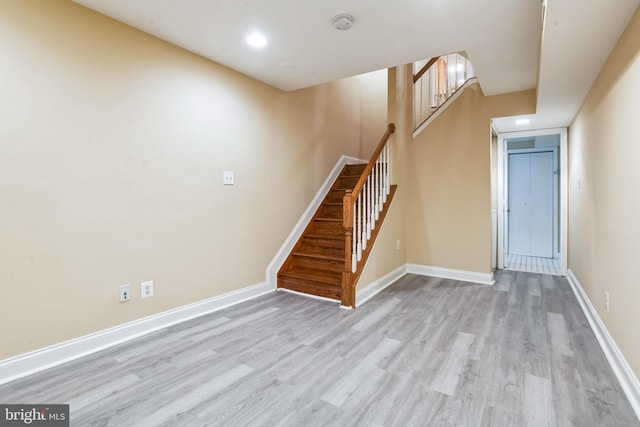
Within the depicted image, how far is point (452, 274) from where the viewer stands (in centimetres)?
421

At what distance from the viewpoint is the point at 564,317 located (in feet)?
9.32

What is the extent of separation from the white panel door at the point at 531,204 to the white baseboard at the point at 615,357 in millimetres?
3187

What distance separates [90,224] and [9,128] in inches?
27.5

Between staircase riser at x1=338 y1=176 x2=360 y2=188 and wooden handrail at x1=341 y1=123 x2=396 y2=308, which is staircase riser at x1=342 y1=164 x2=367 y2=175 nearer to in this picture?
staircase riser at x1=338 y1=176 x2=360 y2=188

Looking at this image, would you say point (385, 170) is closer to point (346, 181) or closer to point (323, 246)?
point (346, 181)

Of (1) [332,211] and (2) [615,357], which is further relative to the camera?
(1) [332,211]

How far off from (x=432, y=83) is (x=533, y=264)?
3.40 metres

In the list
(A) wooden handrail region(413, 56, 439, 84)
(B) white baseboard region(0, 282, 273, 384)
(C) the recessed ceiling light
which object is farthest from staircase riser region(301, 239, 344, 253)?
(A) wooden handrail region(413, 56, 439, 84)

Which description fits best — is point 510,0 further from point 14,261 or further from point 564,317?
point 14,261

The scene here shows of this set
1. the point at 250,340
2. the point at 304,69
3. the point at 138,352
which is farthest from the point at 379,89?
the point at 138,352

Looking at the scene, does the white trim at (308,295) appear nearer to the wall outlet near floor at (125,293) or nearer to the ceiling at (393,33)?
the wall outlet near floor at (125,293)

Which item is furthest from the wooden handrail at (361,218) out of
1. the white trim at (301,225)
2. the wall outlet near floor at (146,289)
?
the wall outlet near floor at (146,289)

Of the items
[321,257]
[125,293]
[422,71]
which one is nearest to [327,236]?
[321,257]

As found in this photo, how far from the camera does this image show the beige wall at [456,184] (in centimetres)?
396
